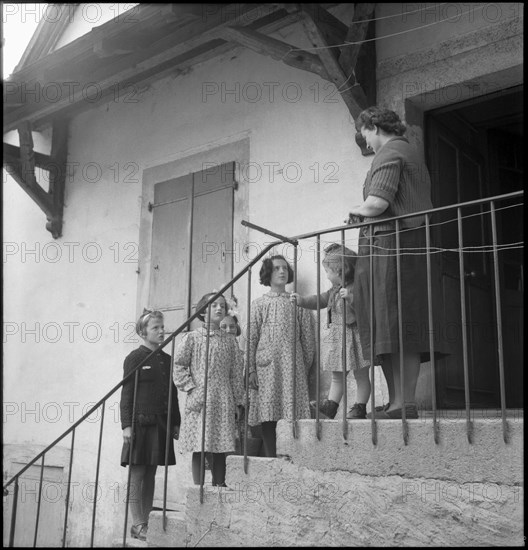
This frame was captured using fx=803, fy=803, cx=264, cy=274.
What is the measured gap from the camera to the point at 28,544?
302 inches

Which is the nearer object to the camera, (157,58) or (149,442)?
(149,442)

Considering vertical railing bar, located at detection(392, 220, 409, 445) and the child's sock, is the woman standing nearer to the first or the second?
vertical railing bar, located at detection(392, 220, 409, 445)

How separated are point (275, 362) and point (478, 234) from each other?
194 cm

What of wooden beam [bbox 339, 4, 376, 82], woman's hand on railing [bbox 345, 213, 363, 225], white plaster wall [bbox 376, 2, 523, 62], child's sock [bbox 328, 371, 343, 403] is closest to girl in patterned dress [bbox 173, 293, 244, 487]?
child's sock [bbox 328, 371, 343, 403]

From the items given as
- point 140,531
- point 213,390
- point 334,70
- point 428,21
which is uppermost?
point 428,21

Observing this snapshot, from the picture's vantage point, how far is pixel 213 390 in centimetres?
482

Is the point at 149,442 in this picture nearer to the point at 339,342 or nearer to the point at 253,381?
the point at 253,381

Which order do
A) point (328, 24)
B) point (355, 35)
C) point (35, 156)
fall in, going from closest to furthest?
point (355, 35) → point (328, 24) → point (35, 156)

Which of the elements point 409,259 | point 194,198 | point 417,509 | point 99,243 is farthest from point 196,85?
point 417,509

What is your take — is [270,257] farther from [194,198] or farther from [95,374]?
[95,374]

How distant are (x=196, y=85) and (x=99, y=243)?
68.5 inches

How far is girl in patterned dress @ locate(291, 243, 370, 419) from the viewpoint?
4625 mm

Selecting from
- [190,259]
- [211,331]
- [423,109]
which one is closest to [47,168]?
[190,259]

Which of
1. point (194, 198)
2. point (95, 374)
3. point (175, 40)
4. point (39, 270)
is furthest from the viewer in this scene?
point (39, 270)
